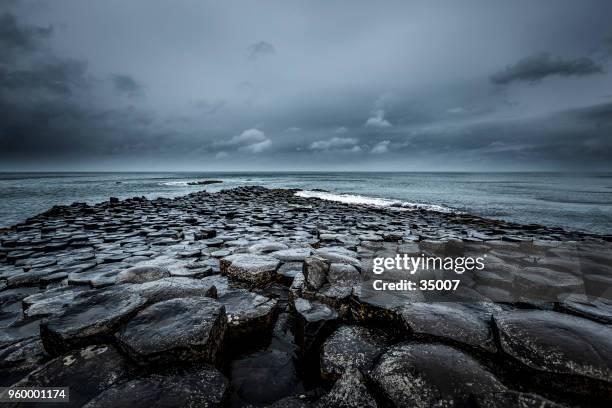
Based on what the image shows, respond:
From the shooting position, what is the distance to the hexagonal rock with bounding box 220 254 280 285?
404 centimetres

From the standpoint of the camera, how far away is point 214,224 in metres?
9.52

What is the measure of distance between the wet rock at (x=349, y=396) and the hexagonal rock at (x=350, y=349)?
225 millimetres

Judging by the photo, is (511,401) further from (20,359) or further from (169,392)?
(20,359)

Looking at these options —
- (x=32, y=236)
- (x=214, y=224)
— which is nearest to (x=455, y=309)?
(x=214, y=224)

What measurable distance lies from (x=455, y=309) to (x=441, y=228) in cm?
852

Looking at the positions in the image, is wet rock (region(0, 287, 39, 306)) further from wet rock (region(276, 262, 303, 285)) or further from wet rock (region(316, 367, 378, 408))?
wet rock (region(316, 367, 378, 408))

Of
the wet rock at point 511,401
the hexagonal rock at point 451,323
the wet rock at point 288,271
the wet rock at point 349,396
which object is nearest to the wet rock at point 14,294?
the wet rock at point 288,271

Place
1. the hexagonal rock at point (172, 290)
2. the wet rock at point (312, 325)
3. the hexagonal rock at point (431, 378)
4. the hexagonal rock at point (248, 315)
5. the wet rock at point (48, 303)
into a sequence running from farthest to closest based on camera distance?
1. the hexagonal rock at point (172, 290)
2. the wet rock at point (48, 303)
3. the hexagonal rock at point (248, 315)
4. the wet rock at point (312, 325)
5. the hexagonal rock at point (431, 378)

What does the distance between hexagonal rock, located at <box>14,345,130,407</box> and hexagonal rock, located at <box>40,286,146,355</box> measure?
5.5 inches

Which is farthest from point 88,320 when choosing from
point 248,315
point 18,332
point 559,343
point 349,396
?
point 559,343

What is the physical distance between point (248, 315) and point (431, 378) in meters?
1.76

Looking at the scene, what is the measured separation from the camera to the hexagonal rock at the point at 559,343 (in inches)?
71.6

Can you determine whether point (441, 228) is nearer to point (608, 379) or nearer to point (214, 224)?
point (214, 224)

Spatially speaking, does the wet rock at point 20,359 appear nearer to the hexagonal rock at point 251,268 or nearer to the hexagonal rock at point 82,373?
the hexagonal rock at point 82,373
